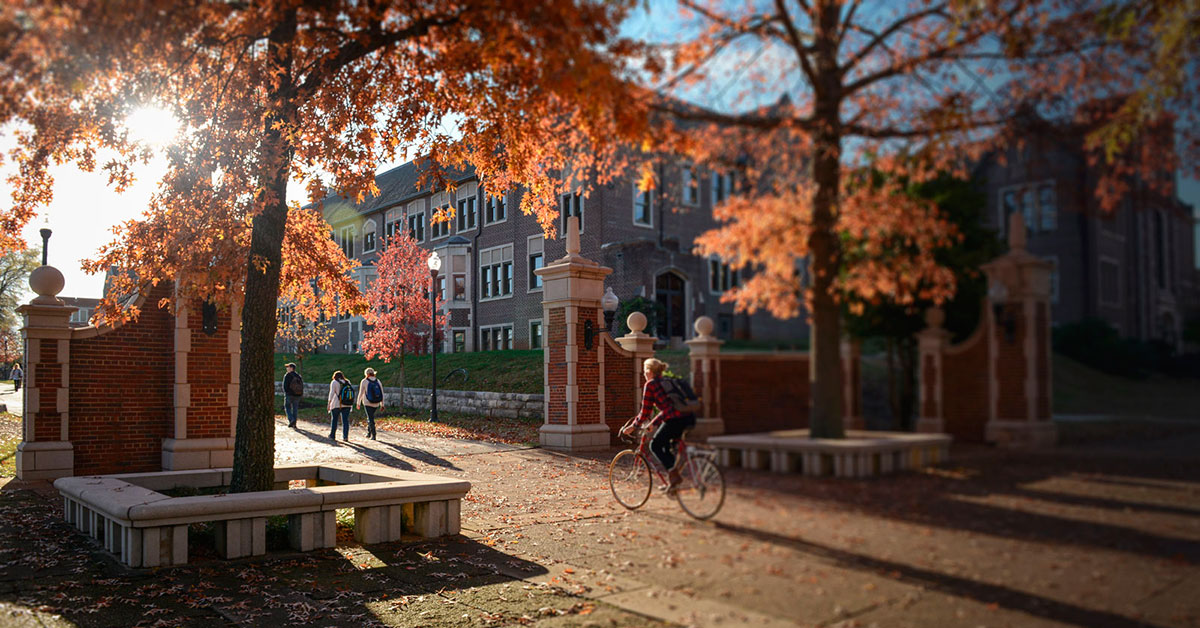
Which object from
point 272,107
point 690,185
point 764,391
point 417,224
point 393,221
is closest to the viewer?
point 764,391

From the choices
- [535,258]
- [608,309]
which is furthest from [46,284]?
[608,309]

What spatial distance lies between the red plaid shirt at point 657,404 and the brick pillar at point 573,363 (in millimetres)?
10690

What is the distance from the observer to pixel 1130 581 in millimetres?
2793

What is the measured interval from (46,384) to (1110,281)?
1418 centimetres

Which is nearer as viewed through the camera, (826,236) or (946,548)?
(946,548)

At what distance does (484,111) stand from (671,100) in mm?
4113

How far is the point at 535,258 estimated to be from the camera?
58.9 ft

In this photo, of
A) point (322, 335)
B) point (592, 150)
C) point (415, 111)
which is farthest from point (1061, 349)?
point (322, 335)

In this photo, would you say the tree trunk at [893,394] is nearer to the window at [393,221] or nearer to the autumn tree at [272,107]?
the autumn tree at [272,107]

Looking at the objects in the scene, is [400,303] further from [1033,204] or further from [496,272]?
[1033,204]

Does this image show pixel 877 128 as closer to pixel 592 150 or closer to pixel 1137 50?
pixel 1137 50

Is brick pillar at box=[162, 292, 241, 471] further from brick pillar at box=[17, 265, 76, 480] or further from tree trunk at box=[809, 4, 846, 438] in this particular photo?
tree trunk at box=[809, 4, 846, 438]

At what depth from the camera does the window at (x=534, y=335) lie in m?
22.3

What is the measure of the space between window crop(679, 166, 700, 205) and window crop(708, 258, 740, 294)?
314mm
